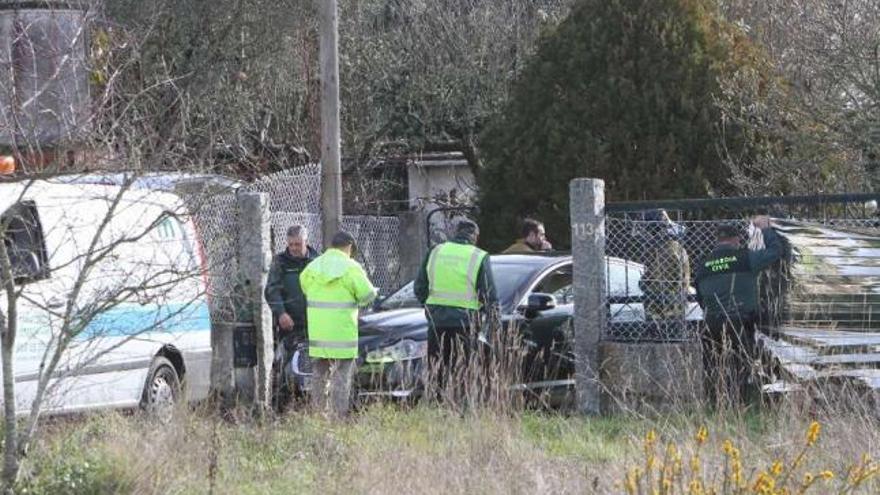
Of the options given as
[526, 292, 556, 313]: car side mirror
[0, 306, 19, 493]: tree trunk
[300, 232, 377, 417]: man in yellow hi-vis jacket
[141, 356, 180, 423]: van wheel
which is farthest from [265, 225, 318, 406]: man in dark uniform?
[0, 306, 19, 493]: tree trunk

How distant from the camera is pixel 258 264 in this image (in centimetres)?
1193

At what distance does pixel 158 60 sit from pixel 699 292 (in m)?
9.88

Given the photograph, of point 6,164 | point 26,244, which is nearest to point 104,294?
point 6,164

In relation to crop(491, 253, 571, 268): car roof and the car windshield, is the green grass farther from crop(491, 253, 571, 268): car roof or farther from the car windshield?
crop(491, 253, 571, 268): car roof

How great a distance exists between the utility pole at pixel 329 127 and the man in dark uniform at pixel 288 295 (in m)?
1.92

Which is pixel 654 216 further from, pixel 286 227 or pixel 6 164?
pixel 6 164

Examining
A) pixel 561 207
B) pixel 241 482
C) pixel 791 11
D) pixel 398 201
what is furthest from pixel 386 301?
pixel 398 201

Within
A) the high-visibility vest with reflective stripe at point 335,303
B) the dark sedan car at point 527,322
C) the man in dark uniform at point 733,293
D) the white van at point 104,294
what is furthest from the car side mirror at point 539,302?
the white van at point 104,294

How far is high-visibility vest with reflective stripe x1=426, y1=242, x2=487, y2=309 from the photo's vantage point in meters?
10.6

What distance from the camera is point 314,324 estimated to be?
1031cm

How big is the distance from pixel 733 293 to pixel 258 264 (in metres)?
3.85

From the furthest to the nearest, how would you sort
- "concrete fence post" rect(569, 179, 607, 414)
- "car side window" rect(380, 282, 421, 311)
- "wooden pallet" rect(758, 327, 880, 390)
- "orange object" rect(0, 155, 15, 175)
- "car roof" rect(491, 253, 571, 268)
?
"car side window" rect(380, 282, 421, 311) < "car roof" rect(491, 253, 571, 268) < "concrete fence post" rect(569, 179, 607, 414) < "wooden pallet" rect(758, 327, 880, 390) < "orange object" rect(0, 155, 15, 175)

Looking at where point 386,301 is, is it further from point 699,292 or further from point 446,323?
point 699,292

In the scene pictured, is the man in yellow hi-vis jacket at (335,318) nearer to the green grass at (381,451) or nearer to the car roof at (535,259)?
the green grass at (381,451)
